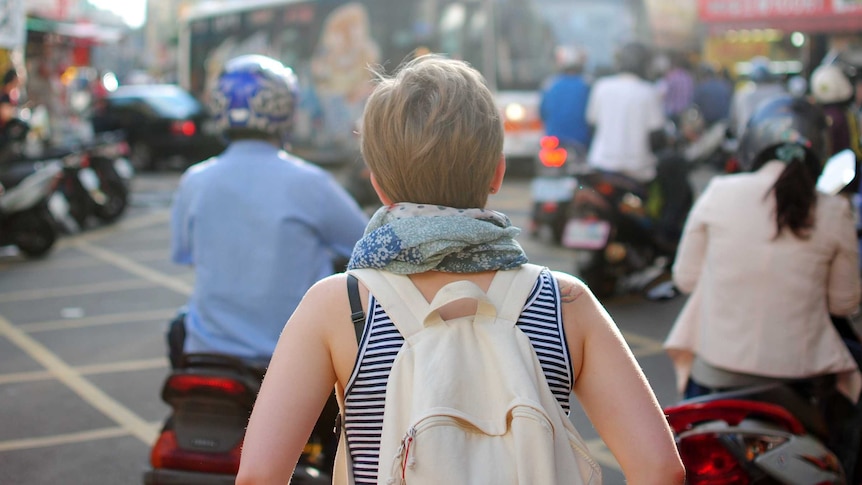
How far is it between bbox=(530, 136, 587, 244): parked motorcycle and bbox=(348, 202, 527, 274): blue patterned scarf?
6.93 metres

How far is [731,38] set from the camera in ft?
125

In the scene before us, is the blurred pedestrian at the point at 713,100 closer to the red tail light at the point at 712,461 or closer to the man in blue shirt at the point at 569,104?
the man in blue shirt at the point at 569,104

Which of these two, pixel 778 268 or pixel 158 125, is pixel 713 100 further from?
pixel 778 268

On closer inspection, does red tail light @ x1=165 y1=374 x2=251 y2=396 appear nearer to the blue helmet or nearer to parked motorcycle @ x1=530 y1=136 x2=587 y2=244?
the blue helmet

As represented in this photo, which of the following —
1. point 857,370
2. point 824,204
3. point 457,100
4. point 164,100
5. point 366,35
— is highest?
point 457,100

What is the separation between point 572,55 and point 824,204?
26.4 ft

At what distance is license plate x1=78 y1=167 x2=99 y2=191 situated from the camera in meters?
13.2

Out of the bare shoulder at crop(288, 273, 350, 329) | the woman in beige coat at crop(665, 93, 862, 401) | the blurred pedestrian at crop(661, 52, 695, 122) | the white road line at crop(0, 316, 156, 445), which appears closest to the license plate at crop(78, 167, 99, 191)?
the white road line at crop(0, 316, 156, 445)

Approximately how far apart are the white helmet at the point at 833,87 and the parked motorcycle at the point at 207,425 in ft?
16.5

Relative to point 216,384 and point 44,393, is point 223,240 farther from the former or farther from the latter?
point 44,393

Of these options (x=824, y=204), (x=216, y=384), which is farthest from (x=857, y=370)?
(x=216, y=384)

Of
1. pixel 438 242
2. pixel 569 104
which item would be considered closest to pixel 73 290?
pixel 569 104

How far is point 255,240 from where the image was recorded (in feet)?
12.6

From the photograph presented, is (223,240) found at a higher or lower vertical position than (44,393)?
higher
